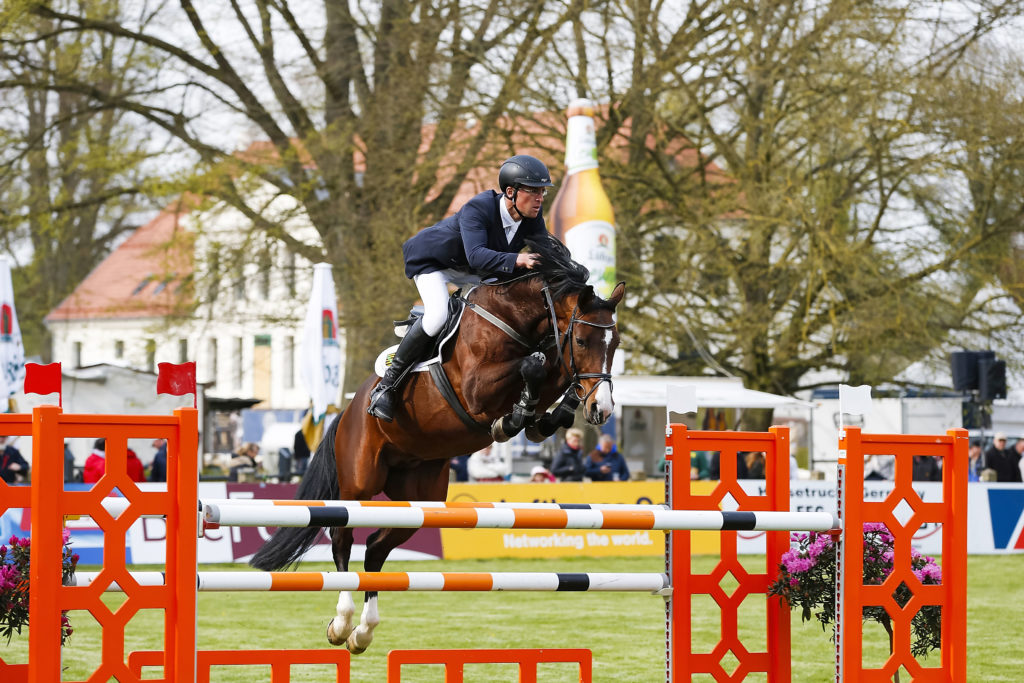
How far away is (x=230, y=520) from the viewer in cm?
357

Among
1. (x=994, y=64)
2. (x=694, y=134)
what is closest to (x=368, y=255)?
(x=694, y=134)

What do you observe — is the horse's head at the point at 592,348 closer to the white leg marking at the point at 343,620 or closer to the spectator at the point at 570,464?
the white leg marking at the point at 343,620

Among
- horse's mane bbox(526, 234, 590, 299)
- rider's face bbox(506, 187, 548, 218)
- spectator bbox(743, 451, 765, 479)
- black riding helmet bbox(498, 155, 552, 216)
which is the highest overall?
black riding helmet bbox(498, 155, 552, 216)

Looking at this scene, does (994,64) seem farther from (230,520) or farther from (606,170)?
(230,520)

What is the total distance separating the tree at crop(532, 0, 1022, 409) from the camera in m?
15.1

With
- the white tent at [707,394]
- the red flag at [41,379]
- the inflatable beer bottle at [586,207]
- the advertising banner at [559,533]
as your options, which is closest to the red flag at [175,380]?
the red flag at [41,379]

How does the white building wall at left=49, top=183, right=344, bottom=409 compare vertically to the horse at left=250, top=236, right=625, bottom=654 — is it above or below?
above

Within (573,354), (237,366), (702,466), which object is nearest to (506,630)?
(573,354)

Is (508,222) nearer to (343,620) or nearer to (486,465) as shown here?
(343,620)

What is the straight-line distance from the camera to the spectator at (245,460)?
16.0 metres

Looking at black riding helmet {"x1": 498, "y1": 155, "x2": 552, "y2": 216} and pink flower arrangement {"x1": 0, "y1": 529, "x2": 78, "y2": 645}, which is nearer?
pink flower arrangement {"x1": 0, "y1": 529, "x2": 78, "y2": 645}

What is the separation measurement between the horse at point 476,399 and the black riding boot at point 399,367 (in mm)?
56

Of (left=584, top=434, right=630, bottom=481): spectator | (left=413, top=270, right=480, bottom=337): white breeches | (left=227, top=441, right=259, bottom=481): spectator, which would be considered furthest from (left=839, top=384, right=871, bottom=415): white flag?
(left=227, top=441, right=259, bottom=481): spectator

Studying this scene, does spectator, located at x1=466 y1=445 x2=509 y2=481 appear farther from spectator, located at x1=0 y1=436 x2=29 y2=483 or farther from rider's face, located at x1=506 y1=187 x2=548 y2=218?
rider's face, located at x1=506 y1=187 x2=548 y2=218
